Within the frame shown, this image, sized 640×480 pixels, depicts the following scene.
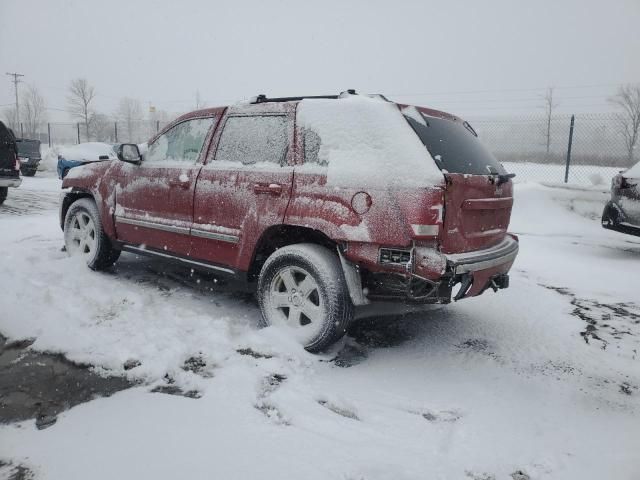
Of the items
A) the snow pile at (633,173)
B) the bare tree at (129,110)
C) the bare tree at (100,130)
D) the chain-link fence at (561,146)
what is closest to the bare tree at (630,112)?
the chain-link fence at (561,146)

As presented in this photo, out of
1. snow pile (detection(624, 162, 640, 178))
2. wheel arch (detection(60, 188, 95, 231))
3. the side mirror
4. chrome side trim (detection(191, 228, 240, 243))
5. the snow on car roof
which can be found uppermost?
the snow on car roof

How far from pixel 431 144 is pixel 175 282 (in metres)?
3.08

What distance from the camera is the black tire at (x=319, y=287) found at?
3055 millimetres

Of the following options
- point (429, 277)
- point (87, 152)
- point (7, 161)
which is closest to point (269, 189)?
point (429, 277)

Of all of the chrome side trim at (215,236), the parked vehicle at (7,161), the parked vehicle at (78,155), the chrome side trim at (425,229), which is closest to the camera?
the chrome side trim at (425,229)

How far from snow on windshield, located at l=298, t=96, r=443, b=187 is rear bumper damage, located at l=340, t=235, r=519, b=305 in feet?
1.61

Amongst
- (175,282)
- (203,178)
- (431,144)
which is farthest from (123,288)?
(431,144)

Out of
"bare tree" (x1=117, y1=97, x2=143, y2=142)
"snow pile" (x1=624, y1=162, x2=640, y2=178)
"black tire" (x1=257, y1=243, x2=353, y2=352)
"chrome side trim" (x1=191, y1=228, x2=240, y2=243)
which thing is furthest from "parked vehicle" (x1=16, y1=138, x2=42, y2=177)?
"bare tree" (x1=117, y1=97, x2=143, y2=142)

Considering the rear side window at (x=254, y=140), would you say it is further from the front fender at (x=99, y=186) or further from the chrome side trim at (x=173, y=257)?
the front fender at (x=99, y=186)

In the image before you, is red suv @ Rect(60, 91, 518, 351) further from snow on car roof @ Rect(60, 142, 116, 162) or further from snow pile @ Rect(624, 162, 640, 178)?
snow on car roof @ Rect(60, 142, 116, 162)

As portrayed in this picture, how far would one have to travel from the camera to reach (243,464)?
2004 mm

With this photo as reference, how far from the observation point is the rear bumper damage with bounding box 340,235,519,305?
2779 mm

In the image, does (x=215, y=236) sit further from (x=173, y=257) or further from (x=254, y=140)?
(x=254, y=140)

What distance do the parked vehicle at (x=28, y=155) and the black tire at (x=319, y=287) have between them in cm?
1828
